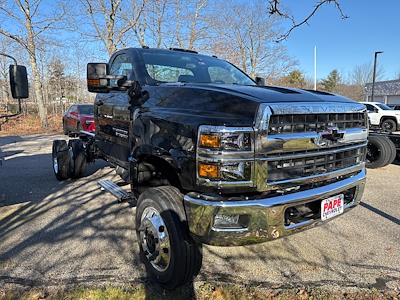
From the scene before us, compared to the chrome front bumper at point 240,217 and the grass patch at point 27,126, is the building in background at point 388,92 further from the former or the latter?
the chrome front bumper at point 240,217

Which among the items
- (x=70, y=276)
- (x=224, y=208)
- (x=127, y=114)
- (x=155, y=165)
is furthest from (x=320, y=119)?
(x=70, y=276)

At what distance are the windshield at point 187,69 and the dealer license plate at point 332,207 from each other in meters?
2.00

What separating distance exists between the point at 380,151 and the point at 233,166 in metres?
7.02

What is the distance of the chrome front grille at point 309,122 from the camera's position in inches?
108

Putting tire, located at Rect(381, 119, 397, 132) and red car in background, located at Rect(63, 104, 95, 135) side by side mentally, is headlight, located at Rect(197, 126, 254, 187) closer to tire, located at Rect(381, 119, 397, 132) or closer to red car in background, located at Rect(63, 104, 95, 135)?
red car in background, located at Rect(63, 104, 95, 135)

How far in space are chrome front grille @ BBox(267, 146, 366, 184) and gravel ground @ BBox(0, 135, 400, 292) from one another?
1.02m

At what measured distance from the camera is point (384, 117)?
73.0ft

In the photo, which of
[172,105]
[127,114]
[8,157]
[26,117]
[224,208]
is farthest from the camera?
[26,117]

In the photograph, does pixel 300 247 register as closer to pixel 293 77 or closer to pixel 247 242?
pixel 247 242

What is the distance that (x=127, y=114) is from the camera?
4.25 metres

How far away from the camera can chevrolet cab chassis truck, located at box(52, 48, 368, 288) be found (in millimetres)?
2662

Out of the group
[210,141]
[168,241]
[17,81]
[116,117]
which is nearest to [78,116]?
[116,117]

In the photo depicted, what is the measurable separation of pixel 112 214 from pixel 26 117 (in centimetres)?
2492

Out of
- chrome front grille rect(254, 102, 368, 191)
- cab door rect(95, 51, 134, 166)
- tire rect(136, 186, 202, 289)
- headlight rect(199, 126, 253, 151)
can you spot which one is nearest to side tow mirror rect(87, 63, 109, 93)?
cab door rect(95, 51, 134, 166)
